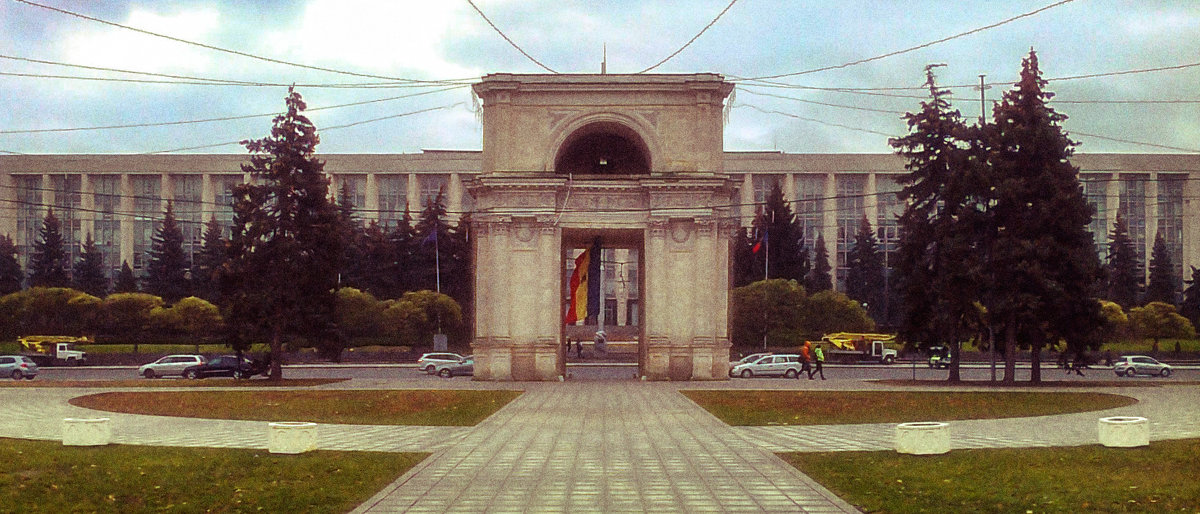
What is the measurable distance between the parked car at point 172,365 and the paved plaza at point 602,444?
23856mm

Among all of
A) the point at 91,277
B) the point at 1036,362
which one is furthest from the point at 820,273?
the point at 1036,362

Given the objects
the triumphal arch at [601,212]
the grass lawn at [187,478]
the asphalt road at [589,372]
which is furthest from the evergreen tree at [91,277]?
the grass lawn at [187,478]

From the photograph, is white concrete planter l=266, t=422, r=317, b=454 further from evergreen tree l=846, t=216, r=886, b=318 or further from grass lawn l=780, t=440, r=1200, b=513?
evergreen tree l=846, t=216, r=886, b=318

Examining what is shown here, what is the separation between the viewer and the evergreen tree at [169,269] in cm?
11038

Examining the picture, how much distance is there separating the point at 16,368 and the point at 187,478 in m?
54.0

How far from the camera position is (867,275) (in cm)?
12431

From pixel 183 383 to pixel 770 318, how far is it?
164 ft

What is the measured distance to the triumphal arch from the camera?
54.2 metres

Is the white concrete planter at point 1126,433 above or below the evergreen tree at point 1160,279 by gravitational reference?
below

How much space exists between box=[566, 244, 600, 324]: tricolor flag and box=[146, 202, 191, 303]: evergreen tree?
61.0m

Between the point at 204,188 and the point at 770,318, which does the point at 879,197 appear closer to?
the point at 770,318

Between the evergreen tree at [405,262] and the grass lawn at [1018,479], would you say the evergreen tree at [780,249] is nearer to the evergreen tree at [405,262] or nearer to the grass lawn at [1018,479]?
the evergreen tree at [405,262]

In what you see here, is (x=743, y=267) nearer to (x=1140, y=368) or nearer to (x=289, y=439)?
(x=1140, y=368)

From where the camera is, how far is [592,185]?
54375 millimetres
